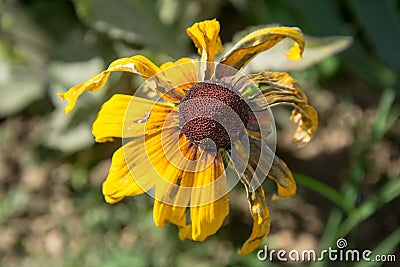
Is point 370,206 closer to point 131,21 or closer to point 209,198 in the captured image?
point 209,198

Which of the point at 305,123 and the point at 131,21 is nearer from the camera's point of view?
the point at 305,123

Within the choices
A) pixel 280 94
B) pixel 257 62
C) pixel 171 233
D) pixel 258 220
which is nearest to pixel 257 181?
pixel 258 220

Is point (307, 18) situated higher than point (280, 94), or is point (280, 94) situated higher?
point (280, 94)

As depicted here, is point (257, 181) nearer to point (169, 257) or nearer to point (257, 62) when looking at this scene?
point (257, 62)

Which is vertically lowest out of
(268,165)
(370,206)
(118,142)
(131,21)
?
(118,142)

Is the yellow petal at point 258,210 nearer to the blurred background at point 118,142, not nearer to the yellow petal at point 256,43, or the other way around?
the yellow petal at point 256,43

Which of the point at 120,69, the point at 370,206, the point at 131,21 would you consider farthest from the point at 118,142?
the point at 120,69

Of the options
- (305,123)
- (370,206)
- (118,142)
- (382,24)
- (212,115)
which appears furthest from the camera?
(118,142)

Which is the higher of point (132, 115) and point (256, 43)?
A: point (256, 43)

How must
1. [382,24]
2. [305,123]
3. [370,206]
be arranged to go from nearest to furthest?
[305,123], [370,206], [382,24]
